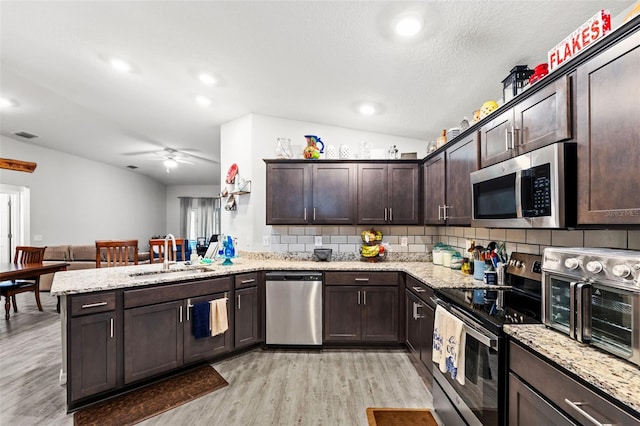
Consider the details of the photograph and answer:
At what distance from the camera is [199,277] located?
2678mm

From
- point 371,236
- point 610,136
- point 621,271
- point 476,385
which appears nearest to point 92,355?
point 476,385

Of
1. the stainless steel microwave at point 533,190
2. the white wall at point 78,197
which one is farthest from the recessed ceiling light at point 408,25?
the white wall at point 78,197

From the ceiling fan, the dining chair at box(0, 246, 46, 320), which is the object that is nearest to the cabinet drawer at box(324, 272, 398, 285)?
the dining chair at box(0, 246, 46, 320)

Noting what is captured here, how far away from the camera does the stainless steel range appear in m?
0.97

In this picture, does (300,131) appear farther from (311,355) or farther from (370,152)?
(311,355)

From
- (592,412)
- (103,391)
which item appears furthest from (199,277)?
(592,412)

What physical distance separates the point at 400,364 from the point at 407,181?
1.97m

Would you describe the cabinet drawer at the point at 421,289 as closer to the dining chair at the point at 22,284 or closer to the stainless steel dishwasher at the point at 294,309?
A: the stainless steel dishwasher at the point at 294,309

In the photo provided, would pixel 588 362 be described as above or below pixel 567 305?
below

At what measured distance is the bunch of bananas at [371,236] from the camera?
3537 millimetres

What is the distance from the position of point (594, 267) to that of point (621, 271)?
0.10 meters

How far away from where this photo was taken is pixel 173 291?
252 centimetres

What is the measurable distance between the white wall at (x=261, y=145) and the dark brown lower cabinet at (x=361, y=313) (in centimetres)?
119

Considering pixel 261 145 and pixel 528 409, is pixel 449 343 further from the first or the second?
pixel 261 145
